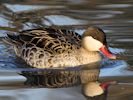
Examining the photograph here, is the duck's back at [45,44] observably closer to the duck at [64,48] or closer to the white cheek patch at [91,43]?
the duck at [64,48]

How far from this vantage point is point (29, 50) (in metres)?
11.5

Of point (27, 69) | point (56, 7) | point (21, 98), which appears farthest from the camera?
point (56, 7)

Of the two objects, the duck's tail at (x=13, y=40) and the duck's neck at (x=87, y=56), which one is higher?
the duck's tail at (x=13, y=40)

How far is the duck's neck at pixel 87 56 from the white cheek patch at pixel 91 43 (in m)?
0.08

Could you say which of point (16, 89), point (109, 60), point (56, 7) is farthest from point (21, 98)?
point (56, 7)

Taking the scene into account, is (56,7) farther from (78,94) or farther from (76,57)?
(78,94)

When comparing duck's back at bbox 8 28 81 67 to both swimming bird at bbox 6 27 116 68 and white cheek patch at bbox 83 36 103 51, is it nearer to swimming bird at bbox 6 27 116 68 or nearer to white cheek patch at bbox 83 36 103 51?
swimming bird at bbox 6 27 116 68

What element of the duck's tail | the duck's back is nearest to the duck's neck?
the duck's back

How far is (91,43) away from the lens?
11422 millimetres

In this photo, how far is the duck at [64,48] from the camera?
11.3 meters

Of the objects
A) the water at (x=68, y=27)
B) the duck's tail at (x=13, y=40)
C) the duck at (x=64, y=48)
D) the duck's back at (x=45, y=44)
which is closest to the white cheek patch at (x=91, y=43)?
the duck at (x=64, y=48)

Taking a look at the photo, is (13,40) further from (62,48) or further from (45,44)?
(62,48)

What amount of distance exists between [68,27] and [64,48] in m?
2.61

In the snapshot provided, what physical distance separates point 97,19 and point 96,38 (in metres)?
3.15
